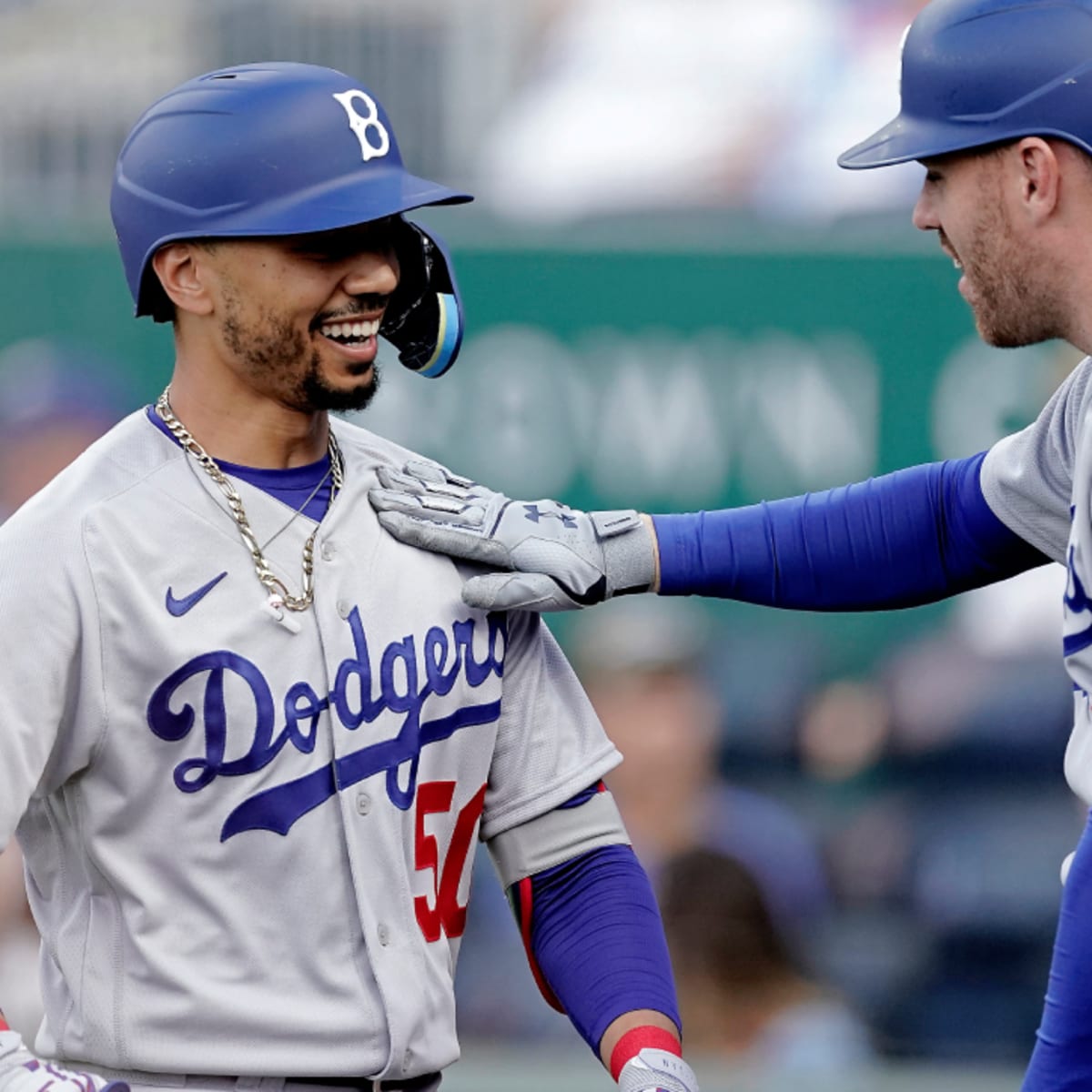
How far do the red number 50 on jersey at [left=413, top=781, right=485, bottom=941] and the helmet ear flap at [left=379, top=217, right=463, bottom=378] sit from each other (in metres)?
0.57

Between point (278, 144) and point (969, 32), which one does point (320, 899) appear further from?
point (969, 32)

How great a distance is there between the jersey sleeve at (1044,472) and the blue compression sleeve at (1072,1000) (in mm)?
515

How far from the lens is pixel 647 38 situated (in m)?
7.33

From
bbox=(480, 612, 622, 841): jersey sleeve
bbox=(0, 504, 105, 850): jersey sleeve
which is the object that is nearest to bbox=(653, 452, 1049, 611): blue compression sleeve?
bbox=(480, 612, 622, 841): jersey sleeve

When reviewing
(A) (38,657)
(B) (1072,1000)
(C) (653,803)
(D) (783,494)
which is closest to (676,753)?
(C) (653,803)

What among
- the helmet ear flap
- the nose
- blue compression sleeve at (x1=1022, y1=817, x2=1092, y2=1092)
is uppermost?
the nose

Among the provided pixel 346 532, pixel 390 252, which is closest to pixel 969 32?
pixel 390 252

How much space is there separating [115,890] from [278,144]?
93cm

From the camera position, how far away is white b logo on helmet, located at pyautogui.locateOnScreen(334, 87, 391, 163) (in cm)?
258

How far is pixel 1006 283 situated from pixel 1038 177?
5.9 inches

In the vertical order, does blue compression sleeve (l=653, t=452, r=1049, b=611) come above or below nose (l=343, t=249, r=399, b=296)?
below

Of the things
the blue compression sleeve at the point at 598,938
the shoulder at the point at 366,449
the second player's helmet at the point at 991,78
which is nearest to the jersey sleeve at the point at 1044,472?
the second player's helmet at the point at 991,78

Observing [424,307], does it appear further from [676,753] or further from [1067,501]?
[676,753]

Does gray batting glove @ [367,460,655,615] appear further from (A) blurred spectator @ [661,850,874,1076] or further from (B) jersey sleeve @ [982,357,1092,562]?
(A) blurred spectator @ [661,850,874,1076]
